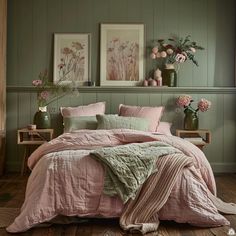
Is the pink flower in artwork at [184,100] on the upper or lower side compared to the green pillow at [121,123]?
upper

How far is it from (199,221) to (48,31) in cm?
366

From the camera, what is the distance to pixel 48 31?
580 centimetres

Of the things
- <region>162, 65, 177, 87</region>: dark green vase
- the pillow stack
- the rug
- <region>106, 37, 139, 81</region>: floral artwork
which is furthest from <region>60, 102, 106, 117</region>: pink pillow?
the rug

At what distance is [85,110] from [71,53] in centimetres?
90

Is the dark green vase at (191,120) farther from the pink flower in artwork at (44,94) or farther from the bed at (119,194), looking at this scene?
the bed at (119,194)

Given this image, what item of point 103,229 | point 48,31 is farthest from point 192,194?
point 48,31

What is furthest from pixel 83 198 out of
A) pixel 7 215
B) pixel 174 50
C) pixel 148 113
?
pixel 174 50

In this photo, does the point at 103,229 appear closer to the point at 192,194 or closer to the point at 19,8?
the point at 192,194

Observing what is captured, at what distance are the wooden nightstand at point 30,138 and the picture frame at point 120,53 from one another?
105 cm

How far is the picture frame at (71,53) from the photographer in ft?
18.9

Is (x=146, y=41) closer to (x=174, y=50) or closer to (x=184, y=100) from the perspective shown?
(x=174, y=50)

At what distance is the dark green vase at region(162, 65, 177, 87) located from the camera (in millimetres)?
5695

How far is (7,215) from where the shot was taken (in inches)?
138

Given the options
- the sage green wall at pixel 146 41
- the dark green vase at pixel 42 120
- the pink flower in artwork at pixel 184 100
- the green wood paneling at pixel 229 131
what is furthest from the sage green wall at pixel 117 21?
the dark green vase at pixel 42 120
